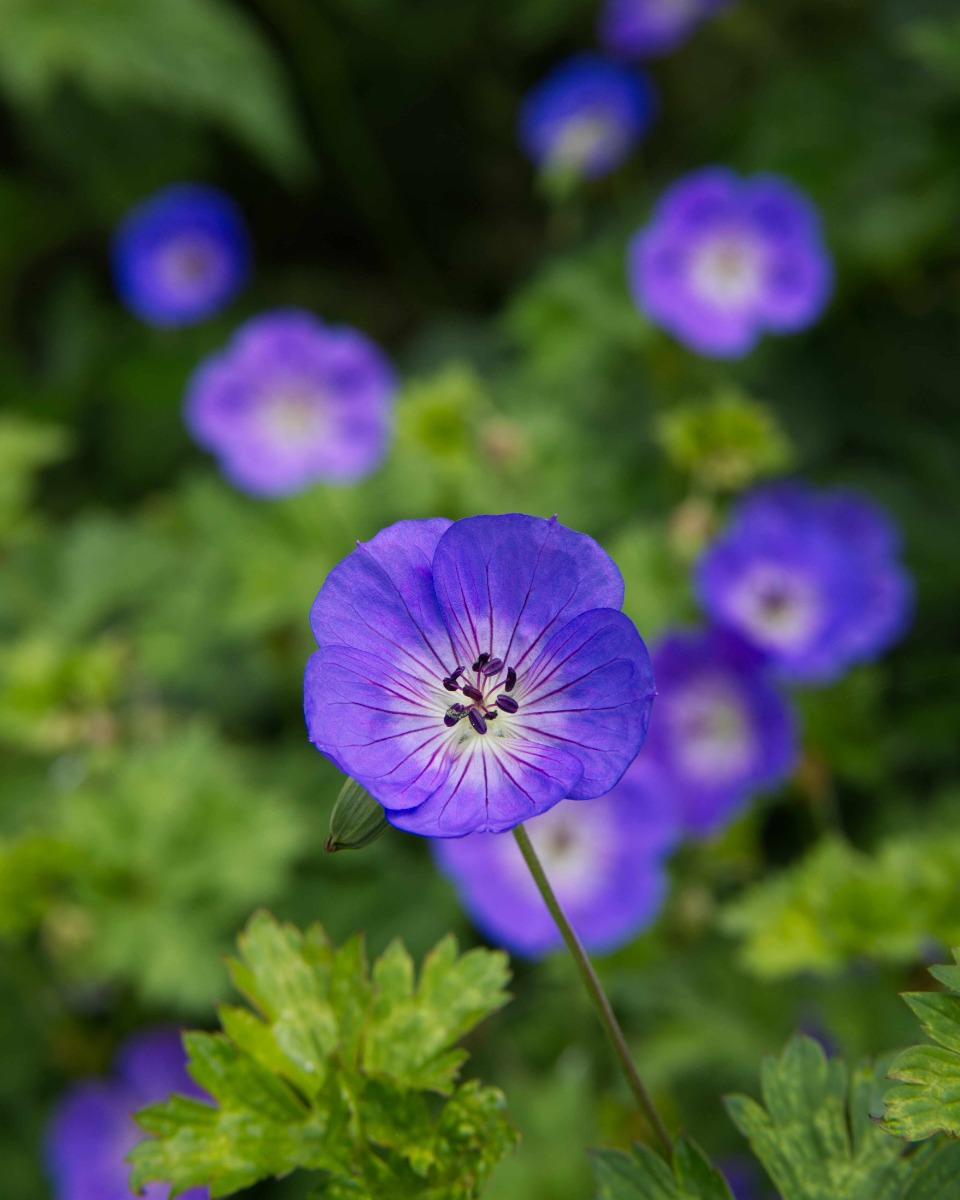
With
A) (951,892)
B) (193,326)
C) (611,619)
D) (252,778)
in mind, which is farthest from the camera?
(193,326)

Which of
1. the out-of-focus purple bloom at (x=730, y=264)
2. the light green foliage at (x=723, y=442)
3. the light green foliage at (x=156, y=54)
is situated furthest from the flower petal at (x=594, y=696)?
the light green foliage at (x=156, y=54)

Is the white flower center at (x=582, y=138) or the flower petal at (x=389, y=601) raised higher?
the white flower center at (x=582, y=138)

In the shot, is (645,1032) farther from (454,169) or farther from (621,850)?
(454,169)

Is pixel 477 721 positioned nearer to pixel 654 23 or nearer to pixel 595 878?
pixel 595 878

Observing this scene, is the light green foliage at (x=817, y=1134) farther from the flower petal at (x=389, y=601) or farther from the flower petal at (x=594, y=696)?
the flower petal at (x=389, y=601)

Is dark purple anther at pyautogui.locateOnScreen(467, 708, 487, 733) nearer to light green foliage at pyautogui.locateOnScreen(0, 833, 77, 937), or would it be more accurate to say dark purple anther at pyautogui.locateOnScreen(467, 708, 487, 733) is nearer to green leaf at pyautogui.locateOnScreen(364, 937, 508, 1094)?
green leaf at pyautogui.locateOnScreen(364, 937, 508, 1094)

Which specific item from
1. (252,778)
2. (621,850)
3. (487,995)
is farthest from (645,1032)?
(487,995)
